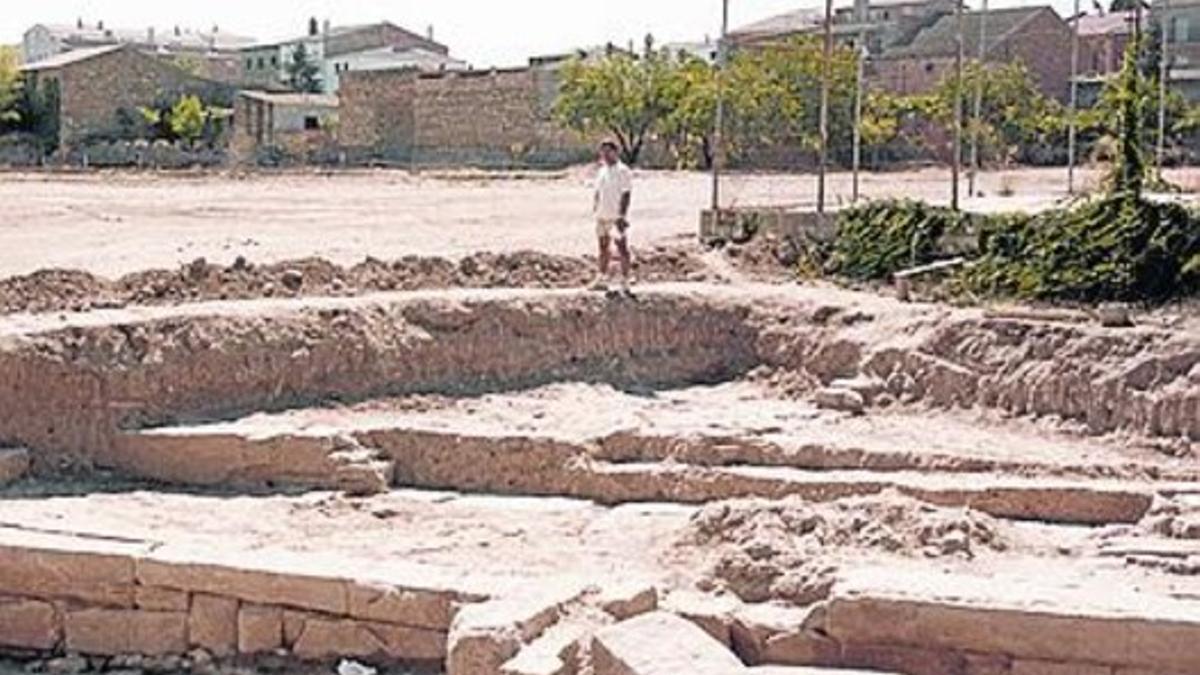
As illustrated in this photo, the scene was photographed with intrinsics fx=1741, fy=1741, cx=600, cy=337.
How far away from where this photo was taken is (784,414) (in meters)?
14.4

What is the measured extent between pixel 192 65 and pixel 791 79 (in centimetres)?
3432

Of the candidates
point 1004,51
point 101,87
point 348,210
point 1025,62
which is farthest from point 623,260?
point 101,87

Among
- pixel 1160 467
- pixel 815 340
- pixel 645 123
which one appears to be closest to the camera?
pixel 1160 467

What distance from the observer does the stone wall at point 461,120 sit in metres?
46.5


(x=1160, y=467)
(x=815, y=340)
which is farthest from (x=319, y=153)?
(x=1160, y=467)

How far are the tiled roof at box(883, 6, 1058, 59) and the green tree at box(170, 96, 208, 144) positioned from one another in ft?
68.4

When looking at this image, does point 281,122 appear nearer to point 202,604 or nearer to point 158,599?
point 158,599

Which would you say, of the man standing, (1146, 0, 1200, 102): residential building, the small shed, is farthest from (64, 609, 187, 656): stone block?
(1146, 0, 1200, 102): residential building

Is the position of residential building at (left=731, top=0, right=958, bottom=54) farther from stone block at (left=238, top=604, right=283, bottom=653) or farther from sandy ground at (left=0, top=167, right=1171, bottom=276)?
stone block at (left=238, top=604, right=283, bottom=653)

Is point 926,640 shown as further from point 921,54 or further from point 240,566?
point 921,54

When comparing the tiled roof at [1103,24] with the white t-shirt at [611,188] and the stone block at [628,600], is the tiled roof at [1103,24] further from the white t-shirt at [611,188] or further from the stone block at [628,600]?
the stone block at [628,600]

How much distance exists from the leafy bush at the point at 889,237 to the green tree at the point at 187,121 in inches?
1446

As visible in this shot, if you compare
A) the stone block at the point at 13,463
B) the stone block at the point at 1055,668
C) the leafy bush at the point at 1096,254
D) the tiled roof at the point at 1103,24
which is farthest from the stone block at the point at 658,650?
the tiled roof at the point at 1103,24

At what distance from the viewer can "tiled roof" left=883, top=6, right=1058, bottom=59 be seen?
164ft
